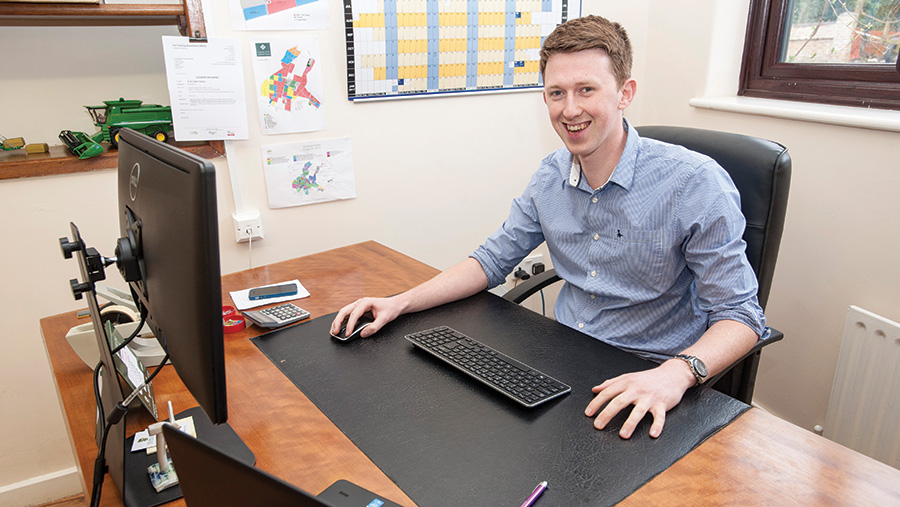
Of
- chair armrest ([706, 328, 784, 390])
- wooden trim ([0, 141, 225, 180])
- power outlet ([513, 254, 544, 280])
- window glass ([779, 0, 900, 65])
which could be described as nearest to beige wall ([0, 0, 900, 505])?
wooden trim ([0, 141, 225, 180])

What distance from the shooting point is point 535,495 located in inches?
30.2

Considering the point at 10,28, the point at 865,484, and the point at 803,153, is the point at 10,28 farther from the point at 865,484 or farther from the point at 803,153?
the point at 803,153

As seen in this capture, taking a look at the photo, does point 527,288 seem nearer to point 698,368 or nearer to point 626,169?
point 626,169

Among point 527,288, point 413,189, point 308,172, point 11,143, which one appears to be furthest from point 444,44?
point 11,143

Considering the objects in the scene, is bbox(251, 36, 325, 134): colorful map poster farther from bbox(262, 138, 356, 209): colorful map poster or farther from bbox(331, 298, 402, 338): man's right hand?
bbox(331, 298, 402, 338): man's right hand

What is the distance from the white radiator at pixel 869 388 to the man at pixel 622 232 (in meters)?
0.61

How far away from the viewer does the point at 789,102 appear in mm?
1964

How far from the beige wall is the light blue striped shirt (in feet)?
2.17

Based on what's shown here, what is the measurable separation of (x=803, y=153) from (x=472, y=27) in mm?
1175

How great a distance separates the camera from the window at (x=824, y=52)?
5.66ft

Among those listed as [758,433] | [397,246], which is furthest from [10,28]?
[758,433]

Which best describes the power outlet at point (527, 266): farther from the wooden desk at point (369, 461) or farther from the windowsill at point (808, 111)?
the wooden desk at point (369, 461)

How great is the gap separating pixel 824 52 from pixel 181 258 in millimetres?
2059

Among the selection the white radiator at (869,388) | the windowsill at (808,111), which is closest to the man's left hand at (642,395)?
the white radiator at (869,388)
